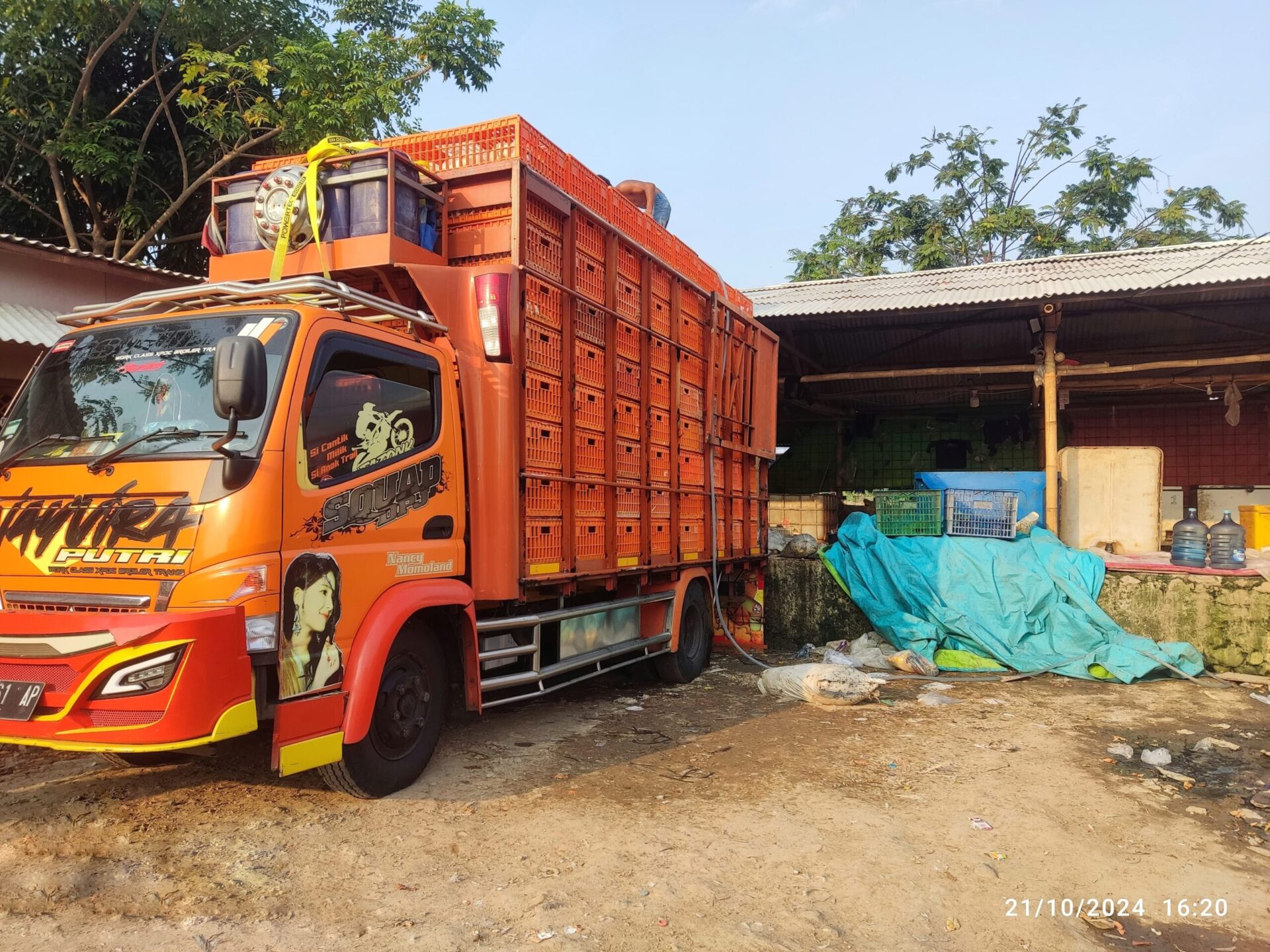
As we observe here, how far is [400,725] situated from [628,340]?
3208mm

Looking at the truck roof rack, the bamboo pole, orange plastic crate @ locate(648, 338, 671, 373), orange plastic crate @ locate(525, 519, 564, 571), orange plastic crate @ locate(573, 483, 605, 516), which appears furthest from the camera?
the bamboo pole

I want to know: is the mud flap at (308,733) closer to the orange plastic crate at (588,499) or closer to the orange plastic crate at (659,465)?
the orange plastic crate at (588,499)

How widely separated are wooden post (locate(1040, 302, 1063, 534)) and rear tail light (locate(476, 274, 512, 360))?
741 centimetres

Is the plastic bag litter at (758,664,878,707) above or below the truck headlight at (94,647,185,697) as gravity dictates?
below

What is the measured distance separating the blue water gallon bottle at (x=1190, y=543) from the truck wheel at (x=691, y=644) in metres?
4.91

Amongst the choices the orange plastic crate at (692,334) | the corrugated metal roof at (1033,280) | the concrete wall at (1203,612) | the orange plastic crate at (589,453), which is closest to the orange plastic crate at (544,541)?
the orange plastic crate at (589,453)

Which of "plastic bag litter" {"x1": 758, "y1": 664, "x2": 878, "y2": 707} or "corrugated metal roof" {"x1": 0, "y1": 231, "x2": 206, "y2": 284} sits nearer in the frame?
"plastic bag litter" {"x1": 758, "y1": 664, "x2": 878, "y2": 707}

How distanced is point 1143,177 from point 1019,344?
13.6 m

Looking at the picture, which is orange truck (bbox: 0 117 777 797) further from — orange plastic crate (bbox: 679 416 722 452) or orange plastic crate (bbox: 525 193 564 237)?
orange plastic crate (bbox: 679 416 722 452)

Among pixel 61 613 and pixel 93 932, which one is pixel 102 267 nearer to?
pixel 61 613

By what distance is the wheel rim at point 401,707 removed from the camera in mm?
3977

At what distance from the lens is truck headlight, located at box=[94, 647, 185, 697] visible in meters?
3.01

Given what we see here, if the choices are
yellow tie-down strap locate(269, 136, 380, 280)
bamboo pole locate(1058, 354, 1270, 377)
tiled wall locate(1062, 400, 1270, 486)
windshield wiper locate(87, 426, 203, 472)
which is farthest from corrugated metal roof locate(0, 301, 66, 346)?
tiled wall locate(1062, 400, 1270, 486)

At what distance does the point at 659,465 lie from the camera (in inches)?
257
